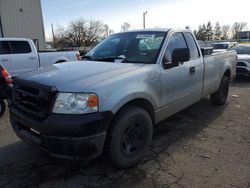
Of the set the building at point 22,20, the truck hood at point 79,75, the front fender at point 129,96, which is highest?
the building at point 22,20

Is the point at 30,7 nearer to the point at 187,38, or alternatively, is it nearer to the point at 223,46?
the point at 223,46

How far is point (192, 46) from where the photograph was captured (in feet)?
15.8

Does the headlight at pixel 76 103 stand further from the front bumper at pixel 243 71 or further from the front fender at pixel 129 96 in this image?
the front bumper at pixel 243 71

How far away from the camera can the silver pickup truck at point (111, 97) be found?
2711 mm

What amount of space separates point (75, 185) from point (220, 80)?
4.32 m

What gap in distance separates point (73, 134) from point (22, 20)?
802 inches

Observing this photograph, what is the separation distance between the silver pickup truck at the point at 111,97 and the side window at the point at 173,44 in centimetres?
2

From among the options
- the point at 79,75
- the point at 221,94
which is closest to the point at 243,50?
the point at 221,94

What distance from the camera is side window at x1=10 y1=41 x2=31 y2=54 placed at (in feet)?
31.6

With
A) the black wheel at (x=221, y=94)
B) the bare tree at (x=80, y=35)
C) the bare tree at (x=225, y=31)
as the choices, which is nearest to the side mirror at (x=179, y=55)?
the black wheel at (x=221, y=94)

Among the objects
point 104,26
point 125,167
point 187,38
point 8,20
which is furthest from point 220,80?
point 104,26

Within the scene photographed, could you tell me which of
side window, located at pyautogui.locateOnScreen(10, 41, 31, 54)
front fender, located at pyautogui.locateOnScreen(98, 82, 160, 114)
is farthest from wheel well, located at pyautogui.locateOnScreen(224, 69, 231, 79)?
side window, located at pyautogui.locateOnScreen(10, 41, 31, 54)

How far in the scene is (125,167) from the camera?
329 cm

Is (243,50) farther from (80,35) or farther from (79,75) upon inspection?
(80,35)
